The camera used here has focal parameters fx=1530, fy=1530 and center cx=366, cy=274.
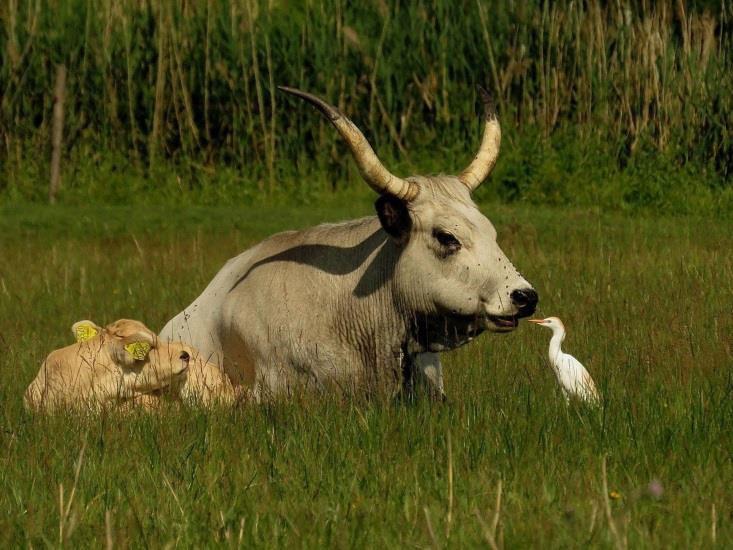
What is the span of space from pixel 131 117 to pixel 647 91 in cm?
559

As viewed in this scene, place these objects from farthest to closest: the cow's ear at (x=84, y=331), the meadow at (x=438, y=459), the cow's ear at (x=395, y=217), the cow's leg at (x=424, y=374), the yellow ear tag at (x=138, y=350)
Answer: the cow's leg at (x=424, y=374)
the cow's ear at (x=395, y=217)
the cow's ear at (x=84, y=331)
the yellow ear tag at (x=138, y=350)
the meadow at (x=438, y=459)

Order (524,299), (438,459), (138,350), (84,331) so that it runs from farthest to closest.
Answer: (84,331)
(524,299)
(138,350)
(438,459)

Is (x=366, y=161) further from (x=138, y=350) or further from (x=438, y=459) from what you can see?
(x=438, y=459)

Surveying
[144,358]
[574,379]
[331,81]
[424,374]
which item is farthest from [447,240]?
[331,81]

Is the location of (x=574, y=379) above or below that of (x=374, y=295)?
below

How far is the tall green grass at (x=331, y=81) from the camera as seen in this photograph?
1611cm

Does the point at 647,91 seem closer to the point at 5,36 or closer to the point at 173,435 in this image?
the point at 5,36

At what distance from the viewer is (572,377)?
6.65 m

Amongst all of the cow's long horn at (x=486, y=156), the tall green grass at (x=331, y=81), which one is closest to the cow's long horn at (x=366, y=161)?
the cow's long horn at (x=486, y=156)

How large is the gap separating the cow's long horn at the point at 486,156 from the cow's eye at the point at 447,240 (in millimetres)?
542

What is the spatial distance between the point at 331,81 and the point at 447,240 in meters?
10.4

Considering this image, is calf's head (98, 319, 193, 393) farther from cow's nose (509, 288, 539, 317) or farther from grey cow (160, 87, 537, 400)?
cow's nose (509, 288, 539, 317)

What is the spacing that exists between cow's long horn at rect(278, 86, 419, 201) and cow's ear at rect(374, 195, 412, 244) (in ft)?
0.15

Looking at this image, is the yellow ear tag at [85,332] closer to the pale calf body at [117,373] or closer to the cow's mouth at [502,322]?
the pale calf body at [117,373]
